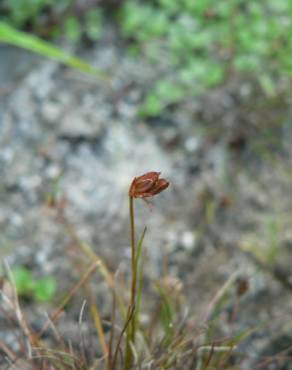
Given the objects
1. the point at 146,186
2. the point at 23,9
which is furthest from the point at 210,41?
the point at 146,186

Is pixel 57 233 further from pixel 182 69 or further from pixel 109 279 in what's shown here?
pixel 182 69

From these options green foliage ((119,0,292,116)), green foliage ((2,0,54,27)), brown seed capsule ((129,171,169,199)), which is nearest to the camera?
brown seed capsule ((129,171,169,199))

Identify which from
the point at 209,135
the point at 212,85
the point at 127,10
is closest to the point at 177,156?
the point at 209,135

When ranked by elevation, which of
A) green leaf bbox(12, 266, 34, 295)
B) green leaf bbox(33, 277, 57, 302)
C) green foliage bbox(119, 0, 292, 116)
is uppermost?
green foliage bbox(119, 0, 292, 116)

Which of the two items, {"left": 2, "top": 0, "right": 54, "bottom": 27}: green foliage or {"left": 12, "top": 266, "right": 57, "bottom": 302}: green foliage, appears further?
{"left": 2, "top": 0, "right": 54, "bottom": 27}: green foliage

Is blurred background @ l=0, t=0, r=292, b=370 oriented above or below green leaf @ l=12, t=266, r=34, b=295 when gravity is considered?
above

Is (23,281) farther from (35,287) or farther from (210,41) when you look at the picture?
(210,41)

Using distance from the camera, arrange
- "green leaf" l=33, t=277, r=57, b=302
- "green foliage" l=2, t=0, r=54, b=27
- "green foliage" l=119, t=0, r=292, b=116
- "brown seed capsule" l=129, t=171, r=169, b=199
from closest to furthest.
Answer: "brown seed capsule" l=129, t=171, r=169, b=199, "green leaf" l=33, t=277, r=57, b=302, "green foliage" l=119, t=0, r=292, b=116, "green foliage" l=2, t=0, r=54, b=27

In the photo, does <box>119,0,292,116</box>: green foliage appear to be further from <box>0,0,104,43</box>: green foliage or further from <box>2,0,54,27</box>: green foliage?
<box>2,0,54,27</box>: green foliage

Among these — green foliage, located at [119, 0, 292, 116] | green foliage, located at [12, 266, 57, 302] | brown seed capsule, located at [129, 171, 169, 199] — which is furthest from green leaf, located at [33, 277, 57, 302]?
brown seed capsule, located at [129, 171, 169, 199]

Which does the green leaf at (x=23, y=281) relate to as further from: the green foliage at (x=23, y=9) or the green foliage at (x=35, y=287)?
the green foliage at (x=23, y=9)
